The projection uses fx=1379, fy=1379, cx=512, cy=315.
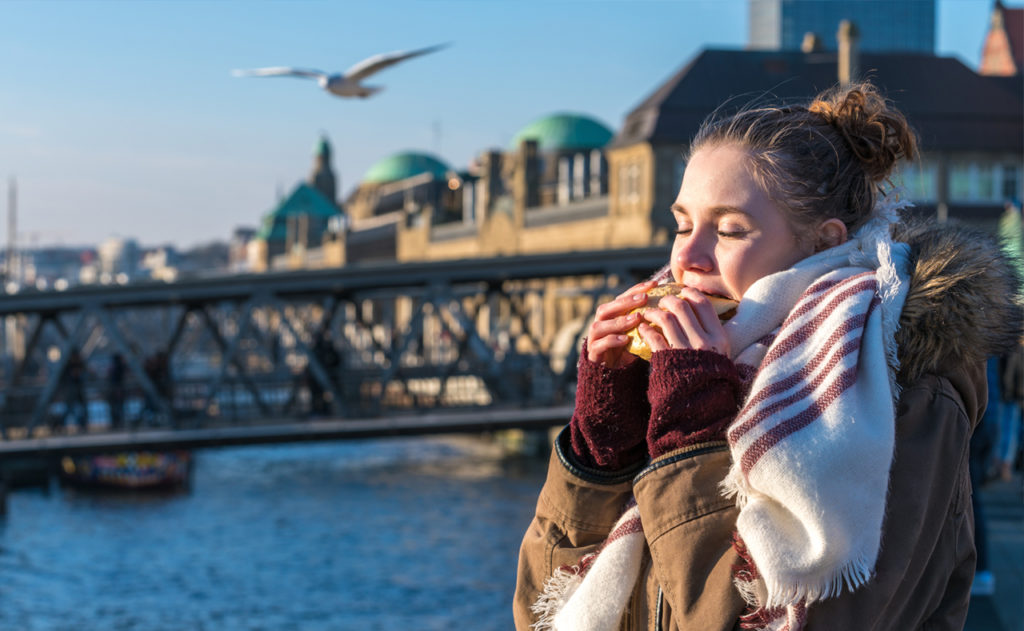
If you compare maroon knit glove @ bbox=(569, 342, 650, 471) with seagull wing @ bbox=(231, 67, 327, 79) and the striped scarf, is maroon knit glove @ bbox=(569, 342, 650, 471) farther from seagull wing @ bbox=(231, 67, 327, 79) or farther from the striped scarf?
seagull wing @ bbox=(231, 67, 327, 79)

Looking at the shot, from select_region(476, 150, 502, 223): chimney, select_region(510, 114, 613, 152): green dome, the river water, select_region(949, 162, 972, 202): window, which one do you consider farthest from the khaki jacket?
select_region(510, 114, 613, 152): green dome

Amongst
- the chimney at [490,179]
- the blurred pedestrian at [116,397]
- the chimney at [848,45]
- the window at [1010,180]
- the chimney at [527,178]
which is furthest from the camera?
the chimney at [490,179]

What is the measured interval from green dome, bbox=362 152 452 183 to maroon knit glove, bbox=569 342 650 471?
12180 centimetres

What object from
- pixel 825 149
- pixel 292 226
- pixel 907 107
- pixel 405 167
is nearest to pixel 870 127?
pixel 825 149

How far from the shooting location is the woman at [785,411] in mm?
2002

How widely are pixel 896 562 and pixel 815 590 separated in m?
0.16

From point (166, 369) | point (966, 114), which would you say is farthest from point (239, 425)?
point (966, 114)

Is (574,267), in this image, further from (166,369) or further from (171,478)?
(171,478)

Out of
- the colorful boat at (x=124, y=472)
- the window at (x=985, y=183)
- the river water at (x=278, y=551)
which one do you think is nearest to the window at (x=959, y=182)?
the window at (x=985, y=183)

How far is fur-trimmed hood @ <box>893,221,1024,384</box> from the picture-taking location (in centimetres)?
219

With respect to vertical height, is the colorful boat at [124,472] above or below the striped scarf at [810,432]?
below

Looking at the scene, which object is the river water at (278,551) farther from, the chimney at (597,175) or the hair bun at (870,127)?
the hair bun at (870,127)

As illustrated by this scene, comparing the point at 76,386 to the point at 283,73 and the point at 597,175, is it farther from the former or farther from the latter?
the point at 597,175

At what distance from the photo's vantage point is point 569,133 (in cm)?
8888
